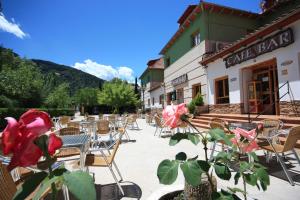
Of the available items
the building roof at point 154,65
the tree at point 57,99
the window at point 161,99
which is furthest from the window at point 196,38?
the tree at point 57,99

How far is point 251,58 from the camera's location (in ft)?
31.4

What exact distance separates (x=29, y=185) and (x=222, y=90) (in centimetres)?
1278

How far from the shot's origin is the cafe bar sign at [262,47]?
A: 7664 millimetres

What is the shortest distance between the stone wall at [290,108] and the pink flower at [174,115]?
7873 mm

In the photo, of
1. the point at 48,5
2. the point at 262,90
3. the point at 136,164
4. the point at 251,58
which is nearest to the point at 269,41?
the point at 251,58

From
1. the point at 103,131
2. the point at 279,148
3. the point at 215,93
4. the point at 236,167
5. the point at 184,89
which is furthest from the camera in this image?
the point at 184,89

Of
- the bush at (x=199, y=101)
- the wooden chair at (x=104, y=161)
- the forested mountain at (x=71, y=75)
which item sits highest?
the forested mountain at (x=71, y=75)

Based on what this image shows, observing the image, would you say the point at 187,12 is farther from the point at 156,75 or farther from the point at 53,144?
the point at 53,144

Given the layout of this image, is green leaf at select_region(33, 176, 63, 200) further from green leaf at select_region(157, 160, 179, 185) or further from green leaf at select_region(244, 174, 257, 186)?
green leaf at select_region(244, 174, 257, 186)

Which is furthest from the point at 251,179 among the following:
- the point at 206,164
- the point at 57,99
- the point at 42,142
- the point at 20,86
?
the point at 57,99

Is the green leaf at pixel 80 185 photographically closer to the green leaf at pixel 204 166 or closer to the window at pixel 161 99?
the green leaf at pixel 204 166

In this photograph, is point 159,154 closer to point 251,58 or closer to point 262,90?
point 251,58

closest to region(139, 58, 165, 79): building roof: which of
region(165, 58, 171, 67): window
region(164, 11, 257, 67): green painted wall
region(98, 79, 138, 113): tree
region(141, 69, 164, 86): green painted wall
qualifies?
region(141, 69, 164, 86): green painted wall

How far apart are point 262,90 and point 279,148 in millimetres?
7317
